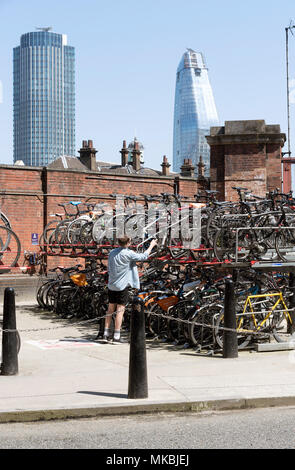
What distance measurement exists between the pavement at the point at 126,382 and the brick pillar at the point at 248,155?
8.23m

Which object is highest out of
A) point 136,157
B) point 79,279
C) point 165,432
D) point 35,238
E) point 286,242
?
point 136,157

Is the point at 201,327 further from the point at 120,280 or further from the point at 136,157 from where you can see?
the point at 136,157

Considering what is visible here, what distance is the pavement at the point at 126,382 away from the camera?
6496 millimetres

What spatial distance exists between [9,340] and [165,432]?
2873 millimetres

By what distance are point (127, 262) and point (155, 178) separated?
11.9 meters

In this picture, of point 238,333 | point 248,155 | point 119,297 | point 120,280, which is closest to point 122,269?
point 120,280

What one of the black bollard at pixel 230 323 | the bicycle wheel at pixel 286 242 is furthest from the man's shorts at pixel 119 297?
the bicycle wheel at pixel 286 242

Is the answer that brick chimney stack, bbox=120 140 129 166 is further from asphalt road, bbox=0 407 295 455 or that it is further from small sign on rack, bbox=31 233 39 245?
asphalt road, bbox=0 407 295 455

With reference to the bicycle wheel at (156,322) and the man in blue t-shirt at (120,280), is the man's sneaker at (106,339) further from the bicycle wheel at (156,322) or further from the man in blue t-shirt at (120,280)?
the bicycle wheel at (156,322)

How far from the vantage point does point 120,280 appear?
10.9 meters

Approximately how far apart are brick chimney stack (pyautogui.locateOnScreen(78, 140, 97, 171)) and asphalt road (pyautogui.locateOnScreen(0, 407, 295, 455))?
53383mm

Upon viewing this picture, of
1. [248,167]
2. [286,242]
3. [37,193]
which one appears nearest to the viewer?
[286,242]

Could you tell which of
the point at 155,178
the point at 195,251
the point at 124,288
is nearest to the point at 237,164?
the point at 155,178

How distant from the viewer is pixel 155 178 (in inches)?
891
